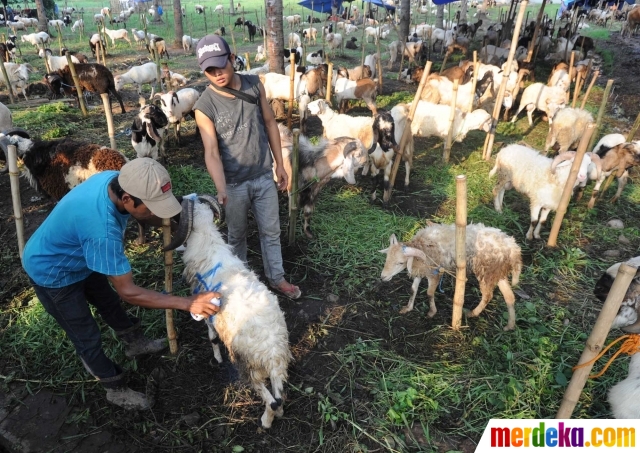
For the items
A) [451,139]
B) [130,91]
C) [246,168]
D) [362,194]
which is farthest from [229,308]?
[130,91]

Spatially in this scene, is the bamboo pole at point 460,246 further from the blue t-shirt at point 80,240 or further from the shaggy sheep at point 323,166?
the blue t-shirt at point 80,240

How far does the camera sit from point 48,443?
3352 mm

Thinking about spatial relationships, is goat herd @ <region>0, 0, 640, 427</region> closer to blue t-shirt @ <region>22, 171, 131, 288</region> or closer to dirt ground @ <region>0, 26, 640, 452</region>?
dirt ground @ <region>0, 26, 640, 452</region>

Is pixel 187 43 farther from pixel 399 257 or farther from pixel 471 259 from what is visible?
pixel 471 259

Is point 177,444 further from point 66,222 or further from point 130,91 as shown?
point 130,91

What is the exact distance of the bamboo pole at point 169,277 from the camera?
3.37m

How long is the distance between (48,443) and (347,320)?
314 cm

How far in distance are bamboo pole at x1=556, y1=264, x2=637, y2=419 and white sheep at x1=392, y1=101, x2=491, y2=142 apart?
6.97m

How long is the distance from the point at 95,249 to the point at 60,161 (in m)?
4.55

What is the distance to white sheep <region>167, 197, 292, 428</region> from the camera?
3.31m

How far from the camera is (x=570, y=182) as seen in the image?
538 centimetres

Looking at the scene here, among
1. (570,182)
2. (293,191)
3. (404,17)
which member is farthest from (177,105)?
(404,17)

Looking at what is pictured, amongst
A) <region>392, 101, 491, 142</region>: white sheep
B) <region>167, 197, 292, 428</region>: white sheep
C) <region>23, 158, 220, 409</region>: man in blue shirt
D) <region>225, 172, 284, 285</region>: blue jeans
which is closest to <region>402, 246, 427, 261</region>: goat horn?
<region>225, 172, 284, 285</region>: blue jeans

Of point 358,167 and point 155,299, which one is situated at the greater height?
point 155,299
